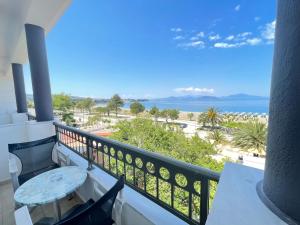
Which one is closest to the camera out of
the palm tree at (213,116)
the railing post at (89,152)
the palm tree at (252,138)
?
the railing post at (89,152)

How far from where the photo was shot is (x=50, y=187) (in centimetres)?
147

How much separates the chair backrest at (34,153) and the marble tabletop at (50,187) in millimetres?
593

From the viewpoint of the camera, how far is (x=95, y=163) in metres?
1.93

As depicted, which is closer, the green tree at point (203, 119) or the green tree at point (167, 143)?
the green tree at point (167, 143)

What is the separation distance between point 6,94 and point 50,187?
8538 millimetres

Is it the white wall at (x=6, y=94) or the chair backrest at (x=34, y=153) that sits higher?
the white wall at (x=6, y=94)

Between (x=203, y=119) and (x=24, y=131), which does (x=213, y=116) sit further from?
(x=24, y=131)

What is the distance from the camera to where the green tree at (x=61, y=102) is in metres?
30.9

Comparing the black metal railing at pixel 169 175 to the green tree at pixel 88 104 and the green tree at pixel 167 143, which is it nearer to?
the green tree at pixel 167 143

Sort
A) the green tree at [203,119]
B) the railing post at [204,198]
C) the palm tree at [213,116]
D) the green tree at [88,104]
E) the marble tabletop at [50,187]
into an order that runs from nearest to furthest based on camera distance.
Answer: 1. the railing post at [204,198]
2. the marble tabletop at [50,187]
3. the palm tree at [213,116]
4. the green tree at [203,119]
5. the green tree at [88,104]

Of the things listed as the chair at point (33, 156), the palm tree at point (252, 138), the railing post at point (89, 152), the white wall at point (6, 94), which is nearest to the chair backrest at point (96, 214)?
the railing post at point (89, 152)

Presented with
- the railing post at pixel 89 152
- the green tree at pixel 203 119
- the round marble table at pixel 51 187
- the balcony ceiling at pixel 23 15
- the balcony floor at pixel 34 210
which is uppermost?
the balcony ceiling at pixel 23 15

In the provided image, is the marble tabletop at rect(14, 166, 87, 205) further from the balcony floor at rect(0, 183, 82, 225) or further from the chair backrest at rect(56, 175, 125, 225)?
the balcony floor at rect(0, 183, 82, 225)

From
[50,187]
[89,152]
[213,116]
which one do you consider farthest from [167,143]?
[213,116]
